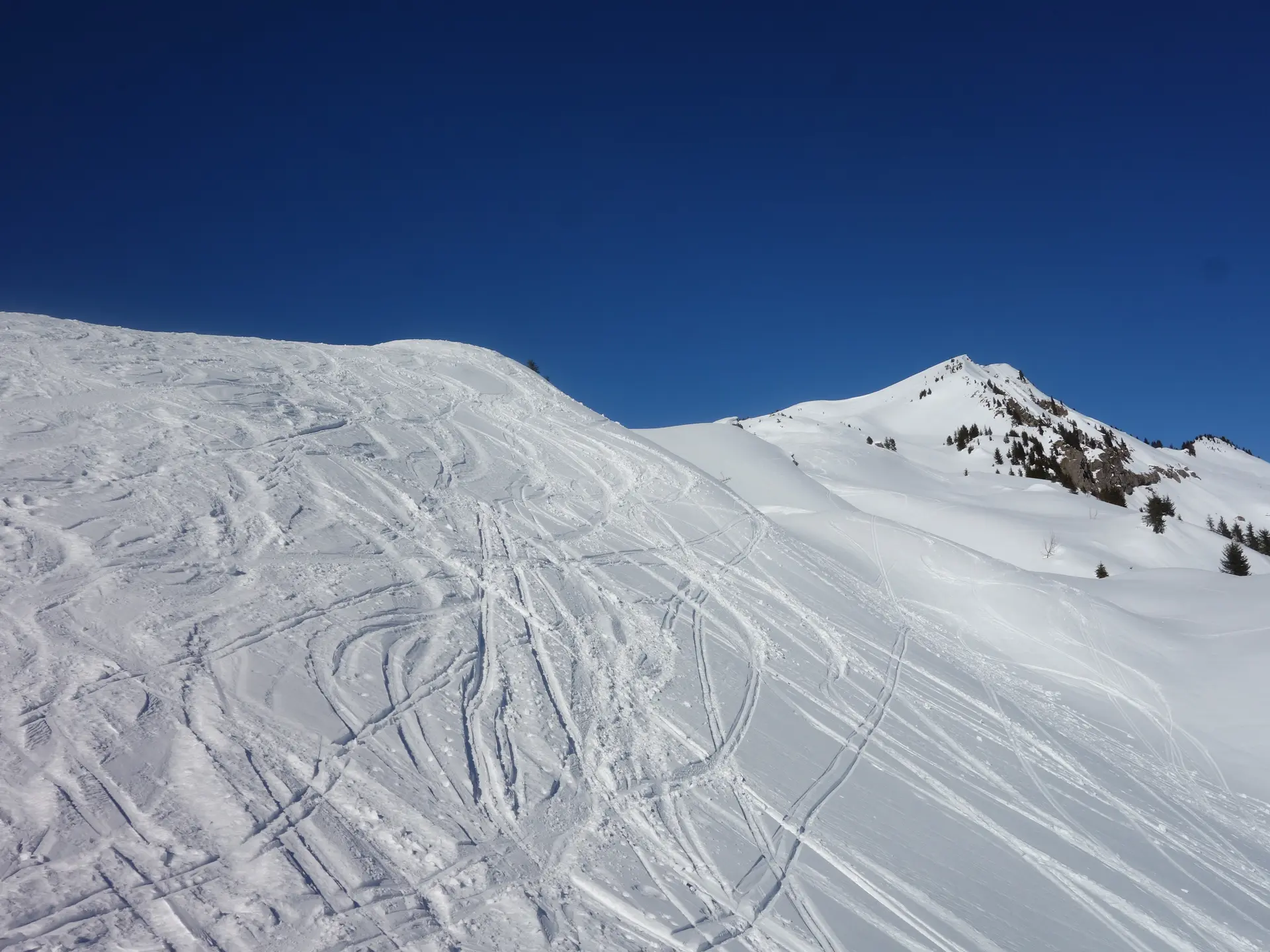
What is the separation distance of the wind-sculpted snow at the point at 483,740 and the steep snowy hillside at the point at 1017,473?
780 inches

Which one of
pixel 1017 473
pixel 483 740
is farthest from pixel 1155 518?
pixel 483 740

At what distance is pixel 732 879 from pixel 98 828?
410 centimetres

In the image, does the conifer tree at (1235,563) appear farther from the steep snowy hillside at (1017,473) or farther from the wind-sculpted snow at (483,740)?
the wind-sculpted snow at (483,740)

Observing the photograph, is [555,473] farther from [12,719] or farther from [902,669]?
[12,719]

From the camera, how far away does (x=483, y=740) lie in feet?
19.4

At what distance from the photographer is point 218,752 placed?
492cm

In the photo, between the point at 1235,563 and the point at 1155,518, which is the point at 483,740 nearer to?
the point at 1235,563

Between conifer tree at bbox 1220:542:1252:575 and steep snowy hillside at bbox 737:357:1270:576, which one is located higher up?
steep snowy hillside at bbox 737:357:1270:576

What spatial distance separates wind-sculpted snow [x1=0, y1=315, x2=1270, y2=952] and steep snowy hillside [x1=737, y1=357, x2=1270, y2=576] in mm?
19811

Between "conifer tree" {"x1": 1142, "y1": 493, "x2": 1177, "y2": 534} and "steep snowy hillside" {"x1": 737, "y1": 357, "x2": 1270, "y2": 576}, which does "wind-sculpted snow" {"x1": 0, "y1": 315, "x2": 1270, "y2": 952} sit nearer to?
"steep snowy hillside" {"x1": 737, "y1": 357, "x2": 1270, "y2": 576}

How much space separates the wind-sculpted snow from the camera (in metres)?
4.22

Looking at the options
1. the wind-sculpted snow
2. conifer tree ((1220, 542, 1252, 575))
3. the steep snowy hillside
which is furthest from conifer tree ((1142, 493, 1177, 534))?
the wind-sculpted snow

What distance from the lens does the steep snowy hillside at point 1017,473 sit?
31.1 meters

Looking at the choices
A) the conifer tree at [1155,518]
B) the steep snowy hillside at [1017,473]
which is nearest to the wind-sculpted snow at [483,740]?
the steep snowy hillside at [1017,473]
